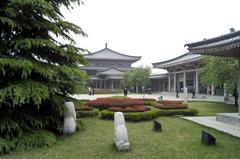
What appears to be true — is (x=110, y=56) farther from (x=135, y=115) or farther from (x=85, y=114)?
(x=135, y=115)

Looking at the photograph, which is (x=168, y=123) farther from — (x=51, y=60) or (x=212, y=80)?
(x=212, y=80)

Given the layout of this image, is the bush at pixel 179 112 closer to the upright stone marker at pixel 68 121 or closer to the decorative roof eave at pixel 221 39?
the decorative roof eave at pixel 221 39

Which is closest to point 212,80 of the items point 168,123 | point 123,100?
point 123,100

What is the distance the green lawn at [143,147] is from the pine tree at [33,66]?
1.00 metres

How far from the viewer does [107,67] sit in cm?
6081

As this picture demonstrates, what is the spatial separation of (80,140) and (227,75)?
1319 centimetres

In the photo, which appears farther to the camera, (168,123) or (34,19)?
(168,123)

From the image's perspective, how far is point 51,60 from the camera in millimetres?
8633

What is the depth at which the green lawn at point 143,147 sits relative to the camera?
6.37 m

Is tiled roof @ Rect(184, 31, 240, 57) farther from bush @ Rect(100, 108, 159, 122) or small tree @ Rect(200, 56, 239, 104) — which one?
small tree @ Rect(200, 56, 239, 104)

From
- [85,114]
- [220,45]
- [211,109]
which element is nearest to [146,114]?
[85,114]

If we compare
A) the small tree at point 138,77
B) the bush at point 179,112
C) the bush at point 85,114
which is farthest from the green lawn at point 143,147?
the small tree at point 138,77

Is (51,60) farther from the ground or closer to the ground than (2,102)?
farther from the ground

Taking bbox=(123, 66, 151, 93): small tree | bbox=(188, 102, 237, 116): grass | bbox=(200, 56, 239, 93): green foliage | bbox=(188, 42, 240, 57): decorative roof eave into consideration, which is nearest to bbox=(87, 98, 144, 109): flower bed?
bbox=(188, 102, 237, 116): grass
